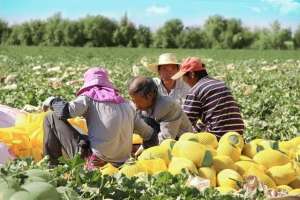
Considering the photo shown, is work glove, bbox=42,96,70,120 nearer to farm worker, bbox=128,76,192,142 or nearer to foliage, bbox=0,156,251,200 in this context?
farm worker, bbox=128,76,192,142

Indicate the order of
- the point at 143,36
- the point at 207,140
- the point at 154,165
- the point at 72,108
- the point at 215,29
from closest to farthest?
the point at 154,165
the point at 207,140
the point at 72,108
the point at 143,36
the point at 215,29

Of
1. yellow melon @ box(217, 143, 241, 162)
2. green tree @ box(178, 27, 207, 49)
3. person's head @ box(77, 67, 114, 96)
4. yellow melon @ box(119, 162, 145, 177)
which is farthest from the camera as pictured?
green tree @ box(178, 27, 207, 49)

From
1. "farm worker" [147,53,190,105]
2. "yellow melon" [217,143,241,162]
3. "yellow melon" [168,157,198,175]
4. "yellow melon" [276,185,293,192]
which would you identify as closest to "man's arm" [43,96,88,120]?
"yellow melon" [217,143,241,162]

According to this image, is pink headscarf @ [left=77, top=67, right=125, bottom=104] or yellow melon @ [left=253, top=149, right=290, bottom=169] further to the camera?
pink headscarf @ [left=77, top=67, right=125, bottom=104]

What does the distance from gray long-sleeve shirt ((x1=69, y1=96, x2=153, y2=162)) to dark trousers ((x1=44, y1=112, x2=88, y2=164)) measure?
154 mm

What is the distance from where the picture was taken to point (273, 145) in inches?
211

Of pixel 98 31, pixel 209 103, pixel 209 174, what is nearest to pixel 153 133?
pixel 209 103

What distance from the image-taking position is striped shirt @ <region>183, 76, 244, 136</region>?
670 centimetres

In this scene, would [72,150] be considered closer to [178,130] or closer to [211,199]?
[178,130]

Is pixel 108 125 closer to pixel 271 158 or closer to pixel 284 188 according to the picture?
pixel 271 158

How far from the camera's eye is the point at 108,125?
5.95 m

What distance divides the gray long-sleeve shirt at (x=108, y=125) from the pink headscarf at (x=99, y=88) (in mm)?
42

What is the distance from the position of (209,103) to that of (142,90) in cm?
85

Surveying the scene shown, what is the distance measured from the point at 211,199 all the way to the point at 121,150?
2809 millimetres
